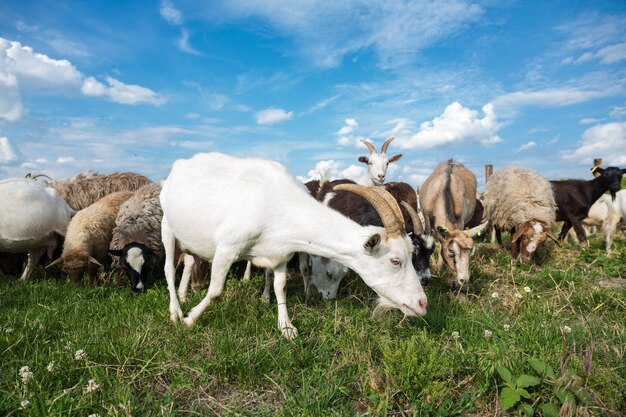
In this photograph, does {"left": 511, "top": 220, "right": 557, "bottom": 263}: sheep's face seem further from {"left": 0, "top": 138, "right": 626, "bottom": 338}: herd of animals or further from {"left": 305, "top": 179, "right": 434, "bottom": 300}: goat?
{"left": 305, "top": 179, "right": 434, "bottom": 300}: goat

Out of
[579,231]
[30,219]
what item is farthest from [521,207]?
[30,219]

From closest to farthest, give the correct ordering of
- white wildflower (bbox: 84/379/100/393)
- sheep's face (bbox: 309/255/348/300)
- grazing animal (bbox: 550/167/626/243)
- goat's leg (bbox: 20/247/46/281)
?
1. white wildflower (bbox: 84/379/100/393)
2. sheep's face (bbox: 309/255/348/300)
3. goat's leg (bbox: 20/247/46/281)
4. grazing animal (bbox: 550/167/626/243)

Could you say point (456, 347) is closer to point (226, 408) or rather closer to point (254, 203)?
point (226, 408)

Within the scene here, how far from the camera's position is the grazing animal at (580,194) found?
35.6 ft

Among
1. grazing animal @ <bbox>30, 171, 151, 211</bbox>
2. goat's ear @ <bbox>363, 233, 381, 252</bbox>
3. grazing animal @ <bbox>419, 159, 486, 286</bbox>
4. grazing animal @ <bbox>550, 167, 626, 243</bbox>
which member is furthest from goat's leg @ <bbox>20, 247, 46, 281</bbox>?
grazing animal @ <bbox>550, 167, 626, 243</bbox>

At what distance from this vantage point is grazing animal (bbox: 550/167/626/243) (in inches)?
428

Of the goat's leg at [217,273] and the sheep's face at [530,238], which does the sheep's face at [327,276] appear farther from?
the sheep's face at [530,238]

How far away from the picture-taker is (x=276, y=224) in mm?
4258

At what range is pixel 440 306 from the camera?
16.5ft

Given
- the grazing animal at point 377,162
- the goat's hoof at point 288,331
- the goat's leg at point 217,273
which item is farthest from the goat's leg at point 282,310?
the grazing animal at point 377,162

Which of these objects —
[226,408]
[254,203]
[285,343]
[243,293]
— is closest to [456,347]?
[285,343]

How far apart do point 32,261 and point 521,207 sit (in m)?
9.79

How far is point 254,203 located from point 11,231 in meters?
5.14

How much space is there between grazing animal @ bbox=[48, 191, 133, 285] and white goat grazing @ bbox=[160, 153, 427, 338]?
2800 mm
